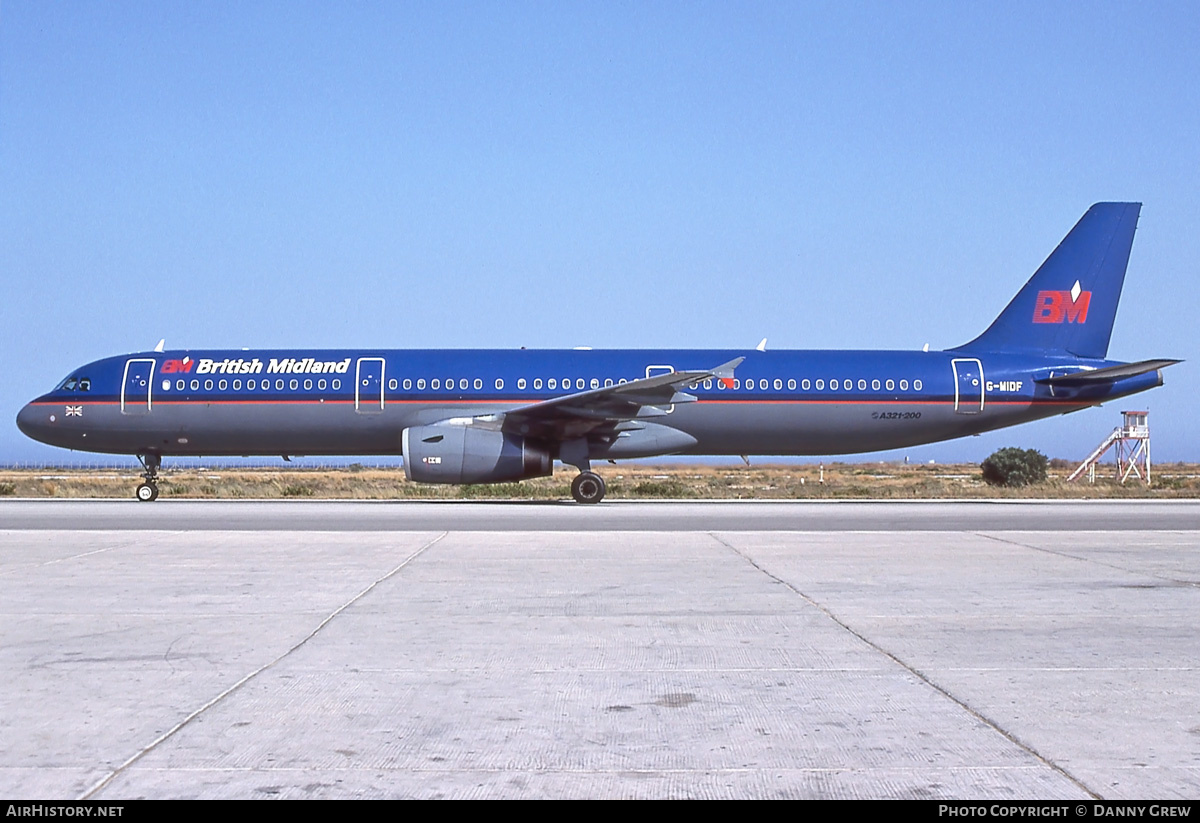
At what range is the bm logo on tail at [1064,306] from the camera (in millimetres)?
27000

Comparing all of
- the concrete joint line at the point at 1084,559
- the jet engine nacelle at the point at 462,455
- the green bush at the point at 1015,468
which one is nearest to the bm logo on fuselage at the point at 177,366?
the jet engine nacelle at the point at 462,455

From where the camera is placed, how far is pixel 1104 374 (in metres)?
25.2

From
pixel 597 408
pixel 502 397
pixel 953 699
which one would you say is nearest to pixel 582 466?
pixel 597 408

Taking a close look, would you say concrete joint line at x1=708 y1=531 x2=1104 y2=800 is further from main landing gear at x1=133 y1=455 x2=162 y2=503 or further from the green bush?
the green bush

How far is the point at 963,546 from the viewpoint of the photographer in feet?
41.7

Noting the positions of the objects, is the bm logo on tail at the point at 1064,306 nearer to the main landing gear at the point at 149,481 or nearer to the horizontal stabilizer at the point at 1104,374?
the horizontal stabilizer at the point at 1104,374

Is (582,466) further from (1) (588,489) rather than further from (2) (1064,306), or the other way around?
(2) (1064,306)

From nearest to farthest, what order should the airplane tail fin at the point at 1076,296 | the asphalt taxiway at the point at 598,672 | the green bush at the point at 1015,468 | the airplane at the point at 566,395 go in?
1. the asphalt taxiway at the point at 598,672
2. the airplane at the point at 566,395
3. the airplane tail fin at the point at 1076,296
4. the green bush at the point at 1015,468

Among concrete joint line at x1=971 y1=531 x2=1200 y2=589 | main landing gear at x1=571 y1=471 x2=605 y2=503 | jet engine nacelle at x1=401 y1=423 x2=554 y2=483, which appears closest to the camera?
concrete joint line at x1=971 y1=531 x2=1200 y2=589

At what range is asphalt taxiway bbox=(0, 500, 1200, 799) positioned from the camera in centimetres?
392

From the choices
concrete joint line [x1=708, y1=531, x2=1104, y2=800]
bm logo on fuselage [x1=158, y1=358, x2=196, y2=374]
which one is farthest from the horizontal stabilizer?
bm logo on fuselage [x1=158, y1=358, x2=196, y2=374]

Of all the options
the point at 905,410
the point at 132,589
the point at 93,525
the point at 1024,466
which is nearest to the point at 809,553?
the point at 132,589

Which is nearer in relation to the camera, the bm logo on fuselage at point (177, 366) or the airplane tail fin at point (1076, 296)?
the bm logo on fuselage at point (177, 366)

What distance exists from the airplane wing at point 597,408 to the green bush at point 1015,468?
2083cm
